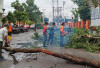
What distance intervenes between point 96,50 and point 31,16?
48.8 meters

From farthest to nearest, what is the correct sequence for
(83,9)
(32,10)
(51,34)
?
(32,10)
(83,9)
(51,34)

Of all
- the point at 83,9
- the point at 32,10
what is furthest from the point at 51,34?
the point at 32,10

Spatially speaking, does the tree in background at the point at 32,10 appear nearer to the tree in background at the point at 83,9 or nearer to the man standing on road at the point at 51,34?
the tree in background at the point at 83,9

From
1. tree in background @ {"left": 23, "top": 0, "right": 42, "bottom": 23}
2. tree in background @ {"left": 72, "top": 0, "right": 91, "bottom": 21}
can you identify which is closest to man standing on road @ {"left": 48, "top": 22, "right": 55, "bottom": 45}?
tree in background @ {"left": 72, "top": 0, "right": 91, "bottom": 21}

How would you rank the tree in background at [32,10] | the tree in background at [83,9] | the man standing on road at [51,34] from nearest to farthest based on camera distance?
the man standing on road at [51,34], the tree in background at [83,9], the tree in background at [32,10]

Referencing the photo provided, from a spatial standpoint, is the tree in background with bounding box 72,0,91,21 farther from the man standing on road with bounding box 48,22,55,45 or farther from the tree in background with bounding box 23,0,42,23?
the tree in background with bounding box 23,0,42,23

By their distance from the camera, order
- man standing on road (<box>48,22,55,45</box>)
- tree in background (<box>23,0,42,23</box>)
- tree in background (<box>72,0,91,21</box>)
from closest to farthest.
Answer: man standing on road (<box>48,22,55,45</box>) < tree in background (<box>72,0,91,21</box>) < tree in background (<box>23,0,42,23</box>)

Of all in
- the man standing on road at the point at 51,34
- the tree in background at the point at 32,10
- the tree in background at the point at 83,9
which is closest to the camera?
the man standing on road at the point at 51,34

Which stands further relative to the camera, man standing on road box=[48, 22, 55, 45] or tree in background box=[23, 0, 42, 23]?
tree in background box=[23, 0, 42, 23]

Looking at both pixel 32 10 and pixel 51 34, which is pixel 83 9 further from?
pixel 32 10

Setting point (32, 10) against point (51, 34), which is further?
point (32, 10)

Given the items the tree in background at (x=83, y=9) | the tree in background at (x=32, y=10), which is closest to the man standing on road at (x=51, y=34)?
the tree in background at (x=83, y=9)

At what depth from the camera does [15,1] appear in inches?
1559

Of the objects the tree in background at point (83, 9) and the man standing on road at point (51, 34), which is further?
the tree in background at point (83, 9)
